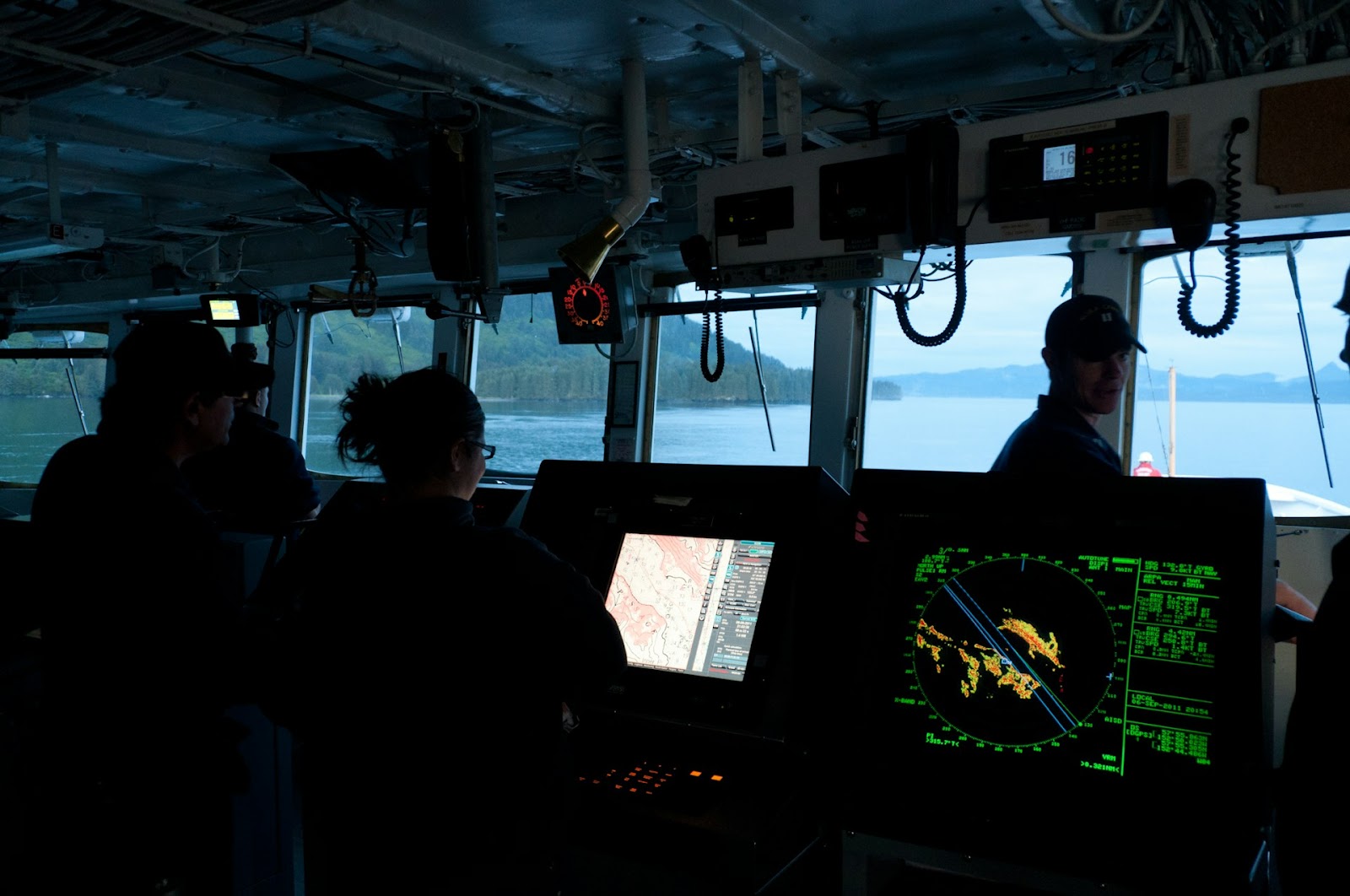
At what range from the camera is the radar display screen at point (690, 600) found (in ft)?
5.09

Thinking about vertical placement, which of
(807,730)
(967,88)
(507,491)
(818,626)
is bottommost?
(807,730)

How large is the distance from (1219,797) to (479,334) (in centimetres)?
633

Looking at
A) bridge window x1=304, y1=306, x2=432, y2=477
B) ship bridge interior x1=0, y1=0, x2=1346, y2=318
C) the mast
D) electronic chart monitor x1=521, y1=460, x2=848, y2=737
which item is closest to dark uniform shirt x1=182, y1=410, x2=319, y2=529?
ship bridge interior x1=0, y1=0, x2=1346, y2=318

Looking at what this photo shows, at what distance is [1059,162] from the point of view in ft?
6.91

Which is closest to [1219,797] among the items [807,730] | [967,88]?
[807,730]

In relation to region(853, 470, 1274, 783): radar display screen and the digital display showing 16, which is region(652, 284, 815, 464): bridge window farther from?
region(853, 470, 1274, 783): radar display screen

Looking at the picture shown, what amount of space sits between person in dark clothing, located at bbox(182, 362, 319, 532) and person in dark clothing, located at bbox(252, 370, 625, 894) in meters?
2.74

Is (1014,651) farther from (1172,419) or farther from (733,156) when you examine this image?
(1172,419)

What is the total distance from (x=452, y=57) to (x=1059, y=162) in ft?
6.38

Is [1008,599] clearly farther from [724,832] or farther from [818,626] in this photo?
[724,832]

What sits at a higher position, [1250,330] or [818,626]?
[1250,330]

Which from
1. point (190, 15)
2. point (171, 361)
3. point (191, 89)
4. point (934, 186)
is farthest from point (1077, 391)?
point (191, 89)

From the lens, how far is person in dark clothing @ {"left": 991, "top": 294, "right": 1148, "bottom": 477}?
2059mm

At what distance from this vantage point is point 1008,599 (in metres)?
1.28
